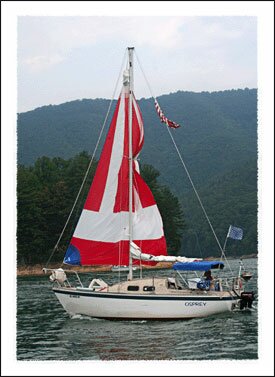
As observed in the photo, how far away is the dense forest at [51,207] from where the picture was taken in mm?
36500

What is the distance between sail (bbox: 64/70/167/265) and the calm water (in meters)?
1.62

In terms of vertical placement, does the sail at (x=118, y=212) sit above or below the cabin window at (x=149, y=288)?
above

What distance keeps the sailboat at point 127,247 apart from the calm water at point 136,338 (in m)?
0.31

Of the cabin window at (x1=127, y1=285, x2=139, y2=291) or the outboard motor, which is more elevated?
the cabin window at (x1=127, y1=285, x2=139, y2=291)

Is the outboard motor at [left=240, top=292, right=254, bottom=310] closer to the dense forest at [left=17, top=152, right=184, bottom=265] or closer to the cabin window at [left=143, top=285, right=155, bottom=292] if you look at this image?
the cabin window at [left=143, top=285, right=155, bottom=292]

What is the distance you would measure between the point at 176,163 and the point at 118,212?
53266 mm

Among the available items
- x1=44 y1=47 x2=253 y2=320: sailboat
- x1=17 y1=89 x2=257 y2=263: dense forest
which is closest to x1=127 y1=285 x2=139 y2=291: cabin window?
x1=44 y1=47 x2=253 y2=320: sailboat

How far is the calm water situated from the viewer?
12328mm

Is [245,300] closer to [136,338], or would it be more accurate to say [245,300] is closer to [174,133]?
[136,338]

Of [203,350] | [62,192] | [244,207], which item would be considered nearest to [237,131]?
[244,207]

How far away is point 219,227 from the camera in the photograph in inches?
2031

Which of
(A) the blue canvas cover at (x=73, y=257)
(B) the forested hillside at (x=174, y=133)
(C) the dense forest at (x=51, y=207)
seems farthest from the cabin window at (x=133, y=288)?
(B) the forested hillside at (x=174, y=133)

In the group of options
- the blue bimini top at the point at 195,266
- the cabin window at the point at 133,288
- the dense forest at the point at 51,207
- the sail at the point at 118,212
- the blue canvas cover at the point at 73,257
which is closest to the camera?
the cabin window at the point at 133,288

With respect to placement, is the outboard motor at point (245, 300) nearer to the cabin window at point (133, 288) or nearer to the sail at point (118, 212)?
the sail at point (118, 212)
